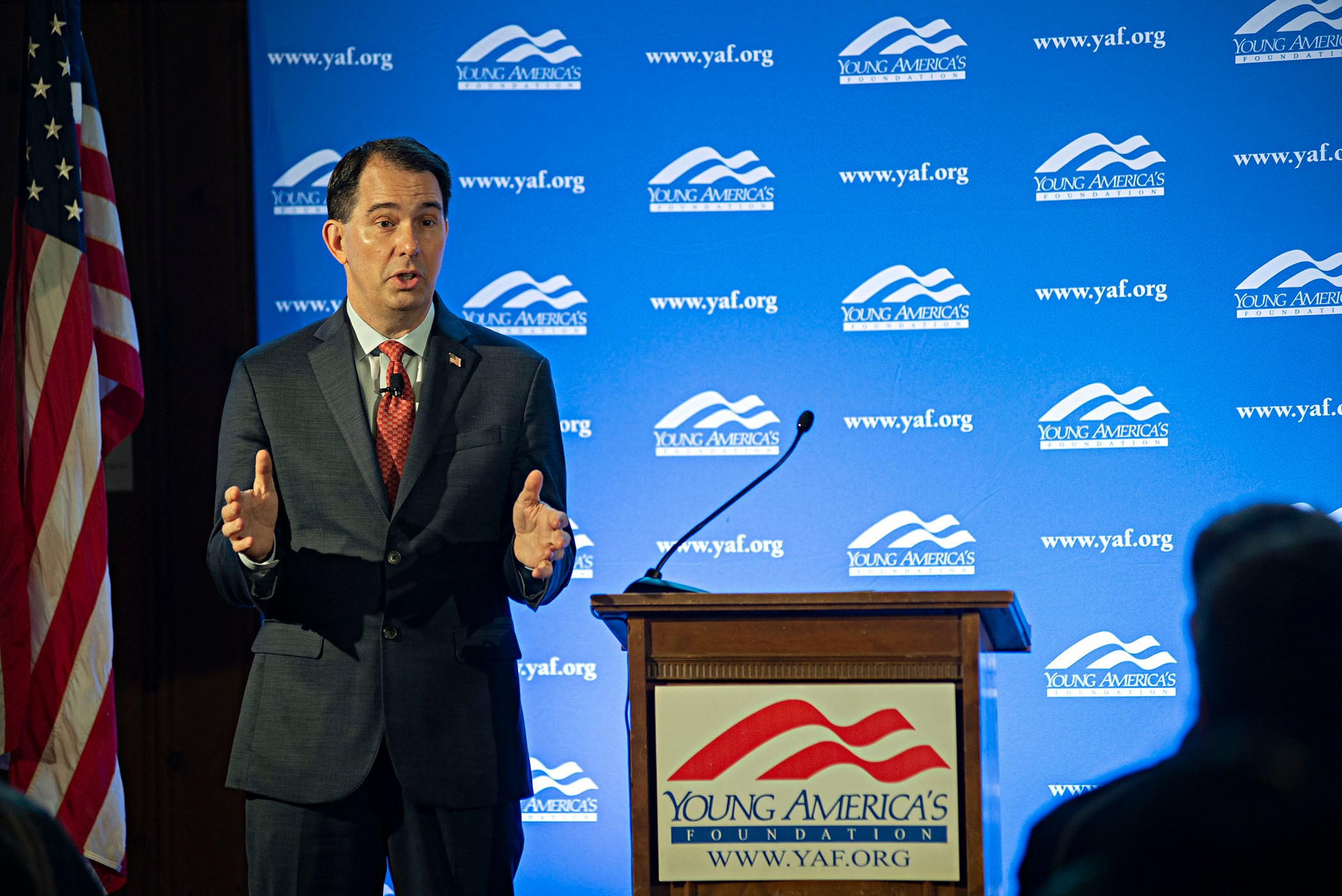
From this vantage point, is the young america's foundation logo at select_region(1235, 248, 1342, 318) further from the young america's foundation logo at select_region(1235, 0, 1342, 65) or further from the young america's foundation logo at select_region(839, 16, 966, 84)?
the young america's foundation logo at select_region(839, 16, 966, 84)

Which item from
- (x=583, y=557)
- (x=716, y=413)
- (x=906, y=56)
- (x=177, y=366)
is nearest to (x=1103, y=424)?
(x=716, y=413)

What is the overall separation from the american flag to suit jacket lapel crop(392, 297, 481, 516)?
1.74m

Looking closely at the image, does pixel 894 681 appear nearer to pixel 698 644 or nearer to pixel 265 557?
pixel 698 644

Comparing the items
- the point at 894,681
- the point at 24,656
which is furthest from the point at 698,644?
the point at 24,656

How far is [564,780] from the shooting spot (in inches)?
179

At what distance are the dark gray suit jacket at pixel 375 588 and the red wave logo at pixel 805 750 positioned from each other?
0.46 meters

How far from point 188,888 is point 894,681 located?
3298 millimetres

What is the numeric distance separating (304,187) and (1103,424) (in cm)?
295

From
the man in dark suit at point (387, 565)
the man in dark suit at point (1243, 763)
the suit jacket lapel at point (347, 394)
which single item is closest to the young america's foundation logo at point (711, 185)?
the man in dark suit at point (387, 565)

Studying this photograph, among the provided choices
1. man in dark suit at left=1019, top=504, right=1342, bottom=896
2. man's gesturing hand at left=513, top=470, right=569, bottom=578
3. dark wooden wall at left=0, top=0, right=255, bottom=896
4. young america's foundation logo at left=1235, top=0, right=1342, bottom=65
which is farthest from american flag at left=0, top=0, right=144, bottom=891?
young america's foundation logo at left=1235, top=0, right=1342, bottom=65

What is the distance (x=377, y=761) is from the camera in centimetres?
249

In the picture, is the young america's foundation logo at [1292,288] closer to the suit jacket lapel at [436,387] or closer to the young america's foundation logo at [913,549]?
the young america's foundation logo at [913,549]

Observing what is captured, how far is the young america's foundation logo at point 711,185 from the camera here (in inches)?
182

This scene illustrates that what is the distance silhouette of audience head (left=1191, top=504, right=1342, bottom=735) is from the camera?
49.9 inches
